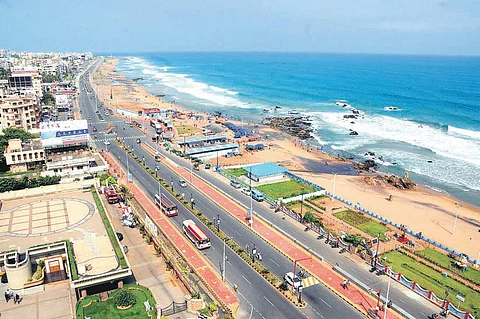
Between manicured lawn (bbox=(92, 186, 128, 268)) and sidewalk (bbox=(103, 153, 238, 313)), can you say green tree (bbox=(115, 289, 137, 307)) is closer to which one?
manicured lawn (bbox=(92, 186, 128, 268))

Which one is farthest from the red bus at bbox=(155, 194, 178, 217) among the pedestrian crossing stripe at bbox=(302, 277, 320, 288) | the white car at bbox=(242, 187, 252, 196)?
the pedestrian crossing stripe at bbox=(302, 277, 320, 288)

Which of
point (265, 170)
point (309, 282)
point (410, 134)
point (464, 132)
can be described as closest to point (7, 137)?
point (265, 170)

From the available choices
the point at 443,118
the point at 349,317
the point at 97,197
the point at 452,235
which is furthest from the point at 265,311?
the point at 443,118

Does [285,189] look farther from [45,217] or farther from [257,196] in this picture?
[45,217]

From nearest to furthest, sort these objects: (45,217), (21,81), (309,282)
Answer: (309,282) → (45,217) → (21,81)

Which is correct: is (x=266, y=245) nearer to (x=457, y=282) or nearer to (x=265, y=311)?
(x=265, y=311)

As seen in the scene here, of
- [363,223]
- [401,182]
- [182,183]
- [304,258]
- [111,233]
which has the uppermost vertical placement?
[111,233]
